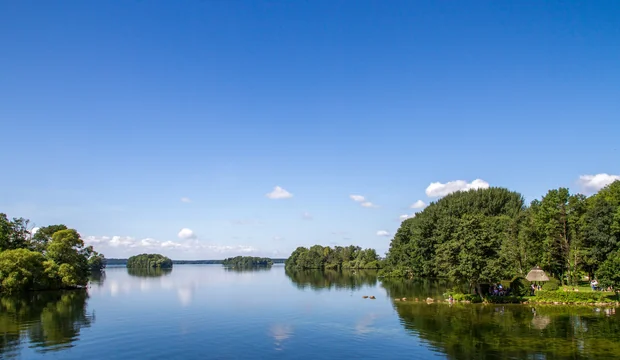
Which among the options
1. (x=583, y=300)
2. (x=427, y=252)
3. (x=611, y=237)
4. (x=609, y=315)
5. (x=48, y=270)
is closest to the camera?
(x=609, y=315)

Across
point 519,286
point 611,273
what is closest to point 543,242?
point 519,286

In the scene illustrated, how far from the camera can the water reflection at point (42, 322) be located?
3884 centimetres

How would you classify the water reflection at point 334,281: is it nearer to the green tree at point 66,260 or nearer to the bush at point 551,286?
the bush at point 551,286

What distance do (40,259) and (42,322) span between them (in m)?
51.5

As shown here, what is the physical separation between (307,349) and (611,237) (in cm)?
5730

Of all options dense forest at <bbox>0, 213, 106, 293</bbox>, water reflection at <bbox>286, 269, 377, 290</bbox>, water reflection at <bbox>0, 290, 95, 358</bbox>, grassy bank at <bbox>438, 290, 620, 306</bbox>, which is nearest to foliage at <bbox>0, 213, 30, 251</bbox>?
dense forest at <bbox>0, 213, 106, 293</bbox>

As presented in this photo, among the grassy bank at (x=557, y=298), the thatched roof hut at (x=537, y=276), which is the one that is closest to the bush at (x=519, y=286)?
the grassy bank at (x=557, y=298)

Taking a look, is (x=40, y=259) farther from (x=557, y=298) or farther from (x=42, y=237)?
(x=557, y=298)

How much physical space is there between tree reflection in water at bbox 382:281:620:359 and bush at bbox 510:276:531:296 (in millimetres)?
6457

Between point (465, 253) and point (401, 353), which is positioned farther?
point (465, 253)

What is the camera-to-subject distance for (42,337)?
41.8m

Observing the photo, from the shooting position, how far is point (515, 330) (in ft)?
140

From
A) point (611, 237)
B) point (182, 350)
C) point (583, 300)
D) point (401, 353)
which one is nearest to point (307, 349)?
point (401, 353)

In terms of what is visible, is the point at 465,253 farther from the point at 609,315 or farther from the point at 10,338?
the point at 10,338
